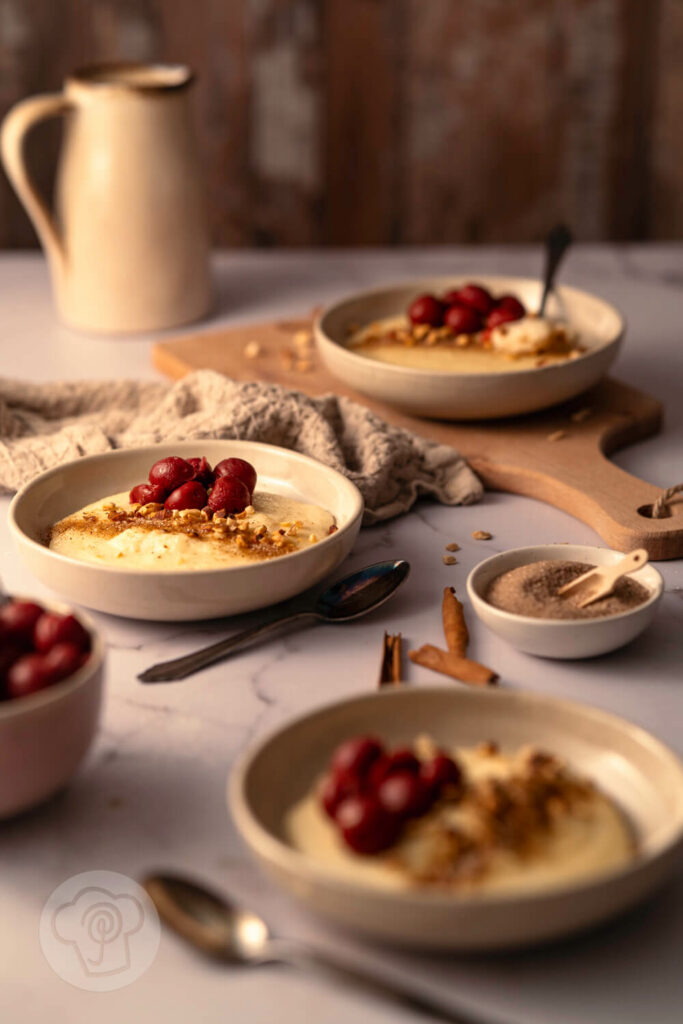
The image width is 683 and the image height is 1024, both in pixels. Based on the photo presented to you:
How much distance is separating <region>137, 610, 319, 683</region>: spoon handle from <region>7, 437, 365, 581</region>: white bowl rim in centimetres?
5

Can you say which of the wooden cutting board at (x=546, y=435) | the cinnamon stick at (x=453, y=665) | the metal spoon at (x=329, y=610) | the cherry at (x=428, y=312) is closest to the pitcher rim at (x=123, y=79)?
the wooden cutting board at (x=546, y=435)

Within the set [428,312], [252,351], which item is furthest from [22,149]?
[428,312]

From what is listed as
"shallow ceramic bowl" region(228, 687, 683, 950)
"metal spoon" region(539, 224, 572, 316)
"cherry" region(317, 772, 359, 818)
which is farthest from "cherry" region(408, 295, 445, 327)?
"cherry" region(317, 772, 359, 818)

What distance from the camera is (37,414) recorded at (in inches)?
52.7

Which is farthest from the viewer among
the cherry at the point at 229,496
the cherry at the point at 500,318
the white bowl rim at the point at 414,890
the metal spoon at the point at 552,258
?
the metal spoon at the point at 552,258

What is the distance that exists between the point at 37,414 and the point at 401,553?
0.50 meters

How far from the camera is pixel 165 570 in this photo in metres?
0.89

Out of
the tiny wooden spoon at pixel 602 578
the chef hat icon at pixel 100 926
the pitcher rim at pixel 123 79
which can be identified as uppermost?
the pitcher rim at pixel 123 79

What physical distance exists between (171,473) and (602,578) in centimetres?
37

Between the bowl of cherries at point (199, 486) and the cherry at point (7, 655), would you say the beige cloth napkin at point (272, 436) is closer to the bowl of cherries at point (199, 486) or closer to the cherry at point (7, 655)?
the bowl of cherries at point (199, 486)

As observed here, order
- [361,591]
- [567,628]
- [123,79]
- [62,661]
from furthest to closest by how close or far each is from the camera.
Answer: [123,79] < [361,591] < [567,628] < [62,661]

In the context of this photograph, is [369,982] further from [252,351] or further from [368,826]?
[252,351]

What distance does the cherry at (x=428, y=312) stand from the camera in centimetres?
138

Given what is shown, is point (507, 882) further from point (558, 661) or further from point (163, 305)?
point (163, 305)
